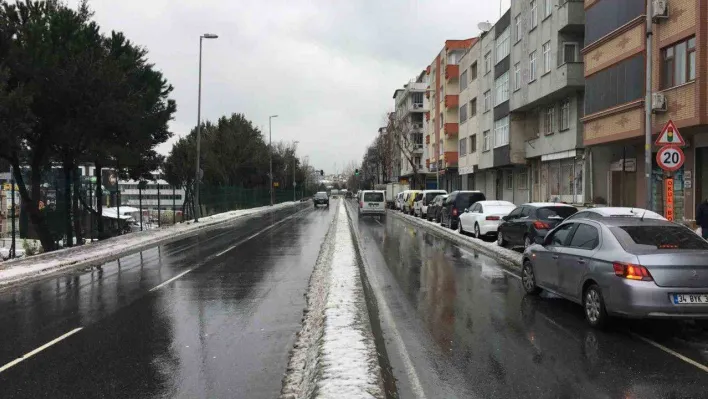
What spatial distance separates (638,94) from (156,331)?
1819 cm

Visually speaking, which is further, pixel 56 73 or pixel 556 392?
pixel 56 73

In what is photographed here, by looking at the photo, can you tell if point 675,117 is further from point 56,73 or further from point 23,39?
point 23,39

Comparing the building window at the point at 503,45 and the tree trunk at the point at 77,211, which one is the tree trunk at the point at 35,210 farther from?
the building window at the point at 503,45

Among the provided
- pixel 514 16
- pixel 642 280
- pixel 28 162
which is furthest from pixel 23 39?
pixel 514 16

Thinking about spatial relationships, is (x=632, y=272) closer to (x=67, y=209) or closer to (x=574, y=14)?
(x=67, y=209)

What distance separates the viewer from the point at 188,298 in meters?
9.43

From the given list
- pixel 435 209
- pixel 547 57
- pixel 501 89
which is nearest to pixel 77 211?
pixel 435 209

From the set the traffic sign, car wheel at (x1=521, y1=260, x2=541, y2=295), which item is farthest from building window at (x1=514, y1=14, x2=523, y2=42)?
car wheel at (x1=521, y1=260, x2=541, y2=295)

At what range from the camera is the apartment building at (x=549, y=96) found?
1031 inches

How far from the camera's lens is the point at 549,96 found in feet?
93.6

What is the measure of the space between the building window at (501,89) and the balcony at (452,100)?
636 inches

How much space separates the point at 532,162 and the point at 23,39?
2671cm

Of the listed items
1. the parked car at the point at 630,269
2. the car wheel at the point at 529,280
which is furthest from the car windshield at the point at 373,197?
the parked car at the point at 630,269

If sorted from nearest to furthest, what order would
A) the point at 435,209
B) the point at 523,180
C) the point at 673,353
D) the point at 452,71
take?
the point at 673,353 < the point at 435,209 < the point at 523,180 < the point at 452,71
